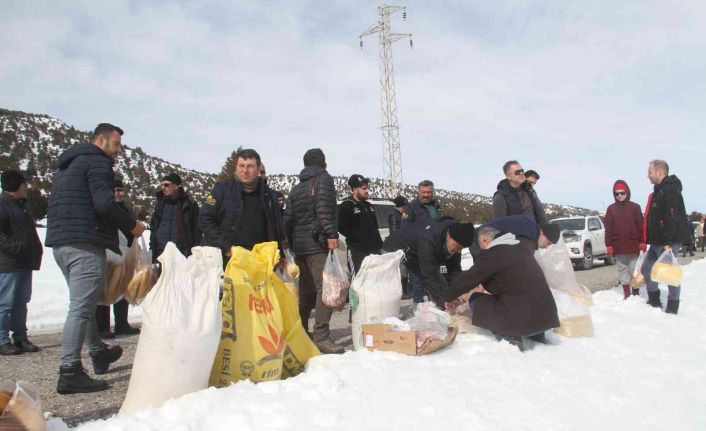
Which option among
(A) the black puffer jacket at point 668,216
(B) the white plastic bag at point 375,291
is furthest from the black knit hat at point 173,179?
(A) the black puffer jacket at point 668,216

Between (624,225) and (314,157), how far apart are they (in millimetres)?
4428

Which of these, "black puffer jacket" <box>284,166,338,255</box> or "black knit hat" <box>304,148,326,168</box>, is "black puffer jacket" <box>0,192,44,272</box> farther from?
"black knit hat" <box>304,148,326,168</box>

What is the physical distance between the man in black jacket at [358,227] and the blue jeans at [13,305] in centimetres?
303

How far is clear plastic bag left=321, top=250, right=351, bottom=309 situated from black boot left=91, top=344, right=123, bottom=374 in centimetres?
158

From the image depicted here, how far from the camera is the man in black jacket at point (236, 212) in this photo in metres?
4.05

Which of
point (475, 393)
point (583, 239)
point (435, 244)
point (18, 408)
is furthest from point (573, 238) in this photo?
point (18, 408)

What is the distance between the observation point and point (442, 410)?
2.62 m

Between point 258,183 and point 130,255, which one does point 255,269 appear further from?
point 130,255

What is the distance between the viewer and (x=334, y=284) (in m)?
4.11

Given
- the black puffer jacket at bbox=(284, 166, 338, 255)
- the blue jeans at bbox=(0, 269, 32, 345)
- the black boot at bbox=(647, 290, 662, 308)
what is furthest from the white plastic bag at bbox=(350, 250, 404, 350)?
the black boot at bbox=(647, 290, 662, 308)

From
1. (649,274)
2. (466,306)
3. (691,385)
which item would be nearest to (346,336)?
(466,306)

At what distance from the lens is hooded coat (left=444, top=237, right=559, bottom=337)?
387 centimetres

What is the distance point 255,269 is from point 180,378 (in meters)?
0.78

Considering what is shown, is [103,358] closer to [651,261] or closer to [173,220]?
[173,220]
